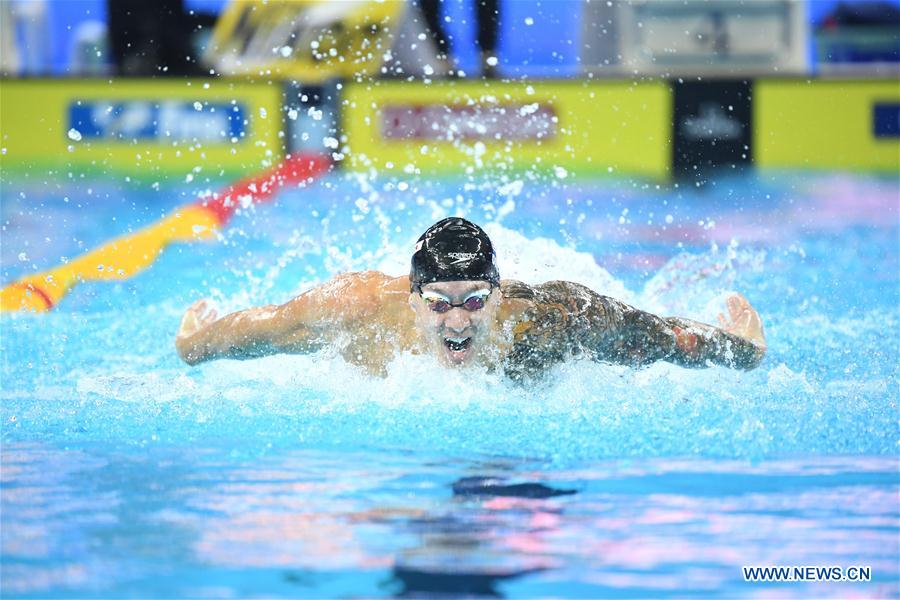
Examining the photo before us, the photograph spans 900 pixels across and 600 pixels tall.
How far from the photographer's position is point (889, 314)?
5578 mm

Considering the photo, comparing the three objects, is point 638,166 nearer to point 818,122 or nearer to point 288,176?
point 818,122

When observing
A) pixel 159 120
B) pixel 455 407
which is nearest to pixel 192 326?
pixel 455 407

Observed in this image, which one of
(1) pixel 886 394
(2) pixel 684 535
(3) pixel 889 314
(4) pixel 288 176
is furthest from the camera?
(4) pixel 288 176

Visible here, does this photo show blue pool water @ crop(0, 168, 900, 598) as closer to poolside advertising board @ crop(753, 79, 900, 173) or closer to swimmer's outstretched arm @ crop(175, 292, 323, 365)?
swimmer's outstretched arm @ crop(175, 292, 323, 365)

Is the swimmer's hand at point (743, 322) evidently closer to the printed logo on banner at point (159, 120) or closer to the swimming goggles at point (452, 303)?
the swimming goggles at point (452, 303)

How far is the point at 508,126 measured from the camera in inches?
342

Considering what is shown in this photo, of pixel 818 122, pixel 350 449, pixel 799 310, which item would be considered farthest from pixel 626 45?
pixel 350 449

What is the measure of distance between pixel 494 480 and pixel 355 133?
5.76 meters

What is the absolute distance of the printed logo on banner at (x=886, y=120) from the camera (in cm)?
882

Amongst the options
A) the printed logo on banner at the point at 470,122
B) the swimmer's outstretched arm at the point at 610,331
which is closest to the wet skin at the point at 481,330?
the swimmer's outstretched arm at the point at 610,331

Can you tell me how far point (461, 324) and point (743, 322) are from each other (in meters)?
1.14

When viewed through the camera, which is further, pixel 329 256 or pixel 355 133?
pixel 355 133

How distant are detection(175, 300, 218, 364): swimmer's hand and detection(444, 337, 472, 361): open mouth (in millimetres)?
817

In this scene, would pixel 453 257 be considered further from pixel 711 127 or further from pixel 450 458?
pixel 711 127
